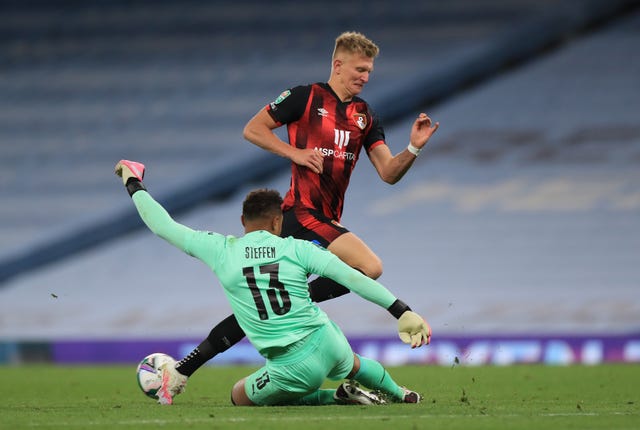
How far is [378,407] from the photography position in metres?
5.68

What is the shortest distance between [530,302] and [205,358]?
9751 millimetres

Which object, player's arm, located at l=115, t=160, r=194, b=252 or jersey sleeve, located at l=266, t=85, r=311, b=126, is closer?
player's arm, located at l=115, t=160, r=194, b=252

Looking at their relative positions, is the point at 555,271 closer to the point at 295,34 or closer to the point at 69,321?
the point at 295,34

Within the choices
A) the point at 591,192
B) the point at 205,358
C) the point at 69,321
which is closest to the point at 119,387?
the point at 205,358

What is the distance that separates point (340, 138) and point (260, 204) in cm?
110

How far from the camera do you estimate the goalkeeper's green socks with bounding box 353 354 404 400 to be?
19.2 feet

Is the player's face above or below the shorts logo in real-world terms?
above

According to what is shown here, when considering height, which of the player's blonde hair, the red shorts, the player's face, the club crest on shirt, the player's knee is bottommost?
the player's knee

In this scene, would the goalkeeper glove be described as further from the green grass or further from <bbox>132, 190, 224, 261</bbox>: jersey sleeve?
the green grass

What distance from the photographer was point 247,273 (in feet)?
18.0

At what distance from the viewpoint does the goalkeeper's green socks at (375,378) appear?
584 centimetres

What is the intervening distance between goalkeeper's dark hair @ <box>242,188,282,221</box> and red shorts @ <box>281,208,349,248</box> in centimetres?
67

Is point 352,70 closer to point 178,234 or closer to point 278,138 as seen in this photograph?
point 278,138

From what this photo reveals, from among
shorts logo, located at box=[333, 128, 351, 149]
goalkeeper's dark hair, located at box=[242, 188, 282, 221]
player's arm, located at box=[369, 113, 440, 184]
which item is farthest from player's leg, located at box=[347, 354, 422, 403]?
shorts logo, located at box=[333, 128, 351, 149]
